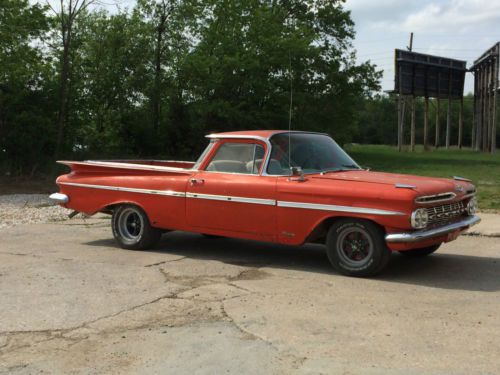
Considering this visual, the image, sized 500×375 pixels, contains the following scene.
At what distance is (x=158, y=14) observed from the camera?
94.3ft

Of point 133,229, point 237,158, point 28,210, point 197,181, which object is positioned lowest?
point 28,210

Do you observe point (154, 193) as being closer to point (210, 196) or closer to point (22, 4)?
point (210, 196)

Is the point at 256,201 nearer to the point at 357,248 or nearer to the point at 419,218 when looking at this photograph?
the point at 357,248

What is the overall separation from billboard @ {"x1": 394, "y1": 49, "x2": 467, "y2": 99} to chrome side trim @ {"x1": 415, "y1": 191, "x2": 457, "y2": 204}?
4364 cm

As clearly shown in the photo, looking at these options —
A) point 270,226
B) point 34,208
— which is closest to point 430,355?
point 270,226

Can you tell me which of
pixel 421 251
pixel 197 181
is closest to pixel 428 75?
pixel 421 251

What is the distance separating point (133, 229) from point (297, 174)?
2.65m

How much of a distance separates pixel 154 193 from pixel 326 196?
2447mm

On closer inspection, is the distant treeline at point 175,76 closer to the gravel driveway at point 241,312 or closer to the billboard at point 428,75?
the gravel driveway at point 241,312

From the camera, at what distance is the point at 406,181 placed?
6.53m

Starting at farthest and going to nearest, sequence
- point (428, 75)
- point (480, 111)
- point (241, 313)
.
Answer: point (480, 111) → point (428, 75) → point (241, 313)

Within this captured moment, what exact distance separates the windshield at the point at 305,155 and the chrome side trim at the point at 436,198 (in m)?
1.33

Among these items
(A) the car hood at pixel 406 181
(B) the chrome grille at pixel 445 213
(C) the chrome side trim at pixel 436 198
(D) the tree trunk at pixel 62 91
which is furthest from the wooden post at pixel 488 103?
(C) the chrome side trim at pixel 436 198

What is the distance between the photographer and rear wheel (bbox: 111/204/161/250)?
7.91 m
